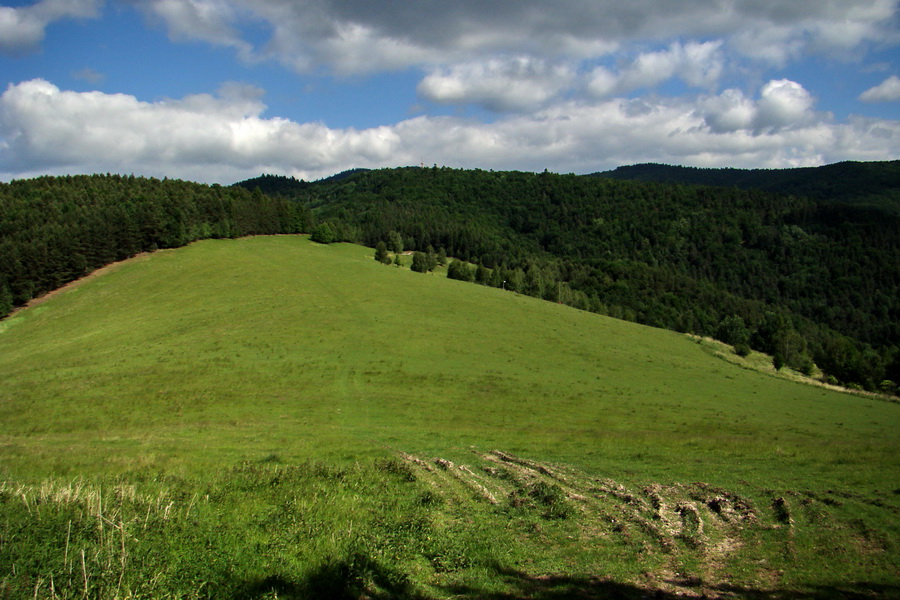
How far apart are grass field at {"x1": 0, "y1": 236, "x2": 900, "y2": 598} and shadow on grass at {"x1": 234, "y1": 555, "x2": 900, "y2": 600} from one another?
0.05 metres

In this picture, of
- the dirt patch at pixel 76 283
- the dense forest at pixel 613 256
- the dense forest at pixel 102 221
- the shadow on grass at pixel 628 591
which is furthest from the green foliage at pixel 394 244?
the shadow on grass at pixel 628 591

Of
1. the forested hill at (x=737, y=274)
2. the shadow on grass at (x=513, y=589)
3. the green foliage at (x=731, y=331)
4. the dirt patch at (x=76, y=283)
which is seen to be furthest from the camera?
the forested hill at (x=737, y=274)

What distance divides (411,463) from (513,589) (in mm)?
10235

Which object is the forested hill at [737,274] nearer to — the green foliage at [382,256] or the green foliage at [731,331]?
the green foliage at [731,331]

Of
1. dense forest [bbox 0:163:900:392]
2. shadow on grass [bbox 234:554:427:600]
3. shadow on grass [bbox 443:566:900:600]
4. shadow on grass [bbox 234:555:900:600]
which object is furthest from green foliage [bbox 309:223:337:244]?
shadow on grass [bbox 443:566:900:600]

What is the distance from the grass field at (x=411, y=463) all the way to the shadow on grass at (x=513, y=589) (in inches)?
2.0

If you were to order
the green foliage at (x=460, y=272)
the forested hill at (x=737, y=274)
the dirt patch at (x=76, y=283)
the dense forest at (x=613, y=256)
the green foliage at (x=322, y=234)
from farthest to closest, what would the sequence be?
the green foliage at (x=460, y=272)
the green foliage at (x=322, y=234)
the forested hill at (x=737, y=274)
the dense forest at (x=613, y=256)
the dirt patch at (x=76, y=283)

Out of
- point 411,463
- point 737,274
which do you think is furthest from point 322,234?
point 737,274

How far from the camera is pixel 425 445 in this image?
23078mm

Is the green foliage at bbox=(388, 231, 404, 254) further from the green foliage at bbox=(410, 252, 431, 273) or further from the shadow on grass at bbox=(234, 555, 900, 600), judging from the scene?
the shadow on grass at bbox=(234, 555, 900, 600)

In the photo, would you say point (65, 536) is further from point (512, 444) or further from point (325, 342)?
point (325, 342)

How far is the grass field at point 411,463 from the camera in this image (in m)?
8.13

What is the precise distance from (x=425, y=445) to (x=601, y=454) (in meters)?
8.12

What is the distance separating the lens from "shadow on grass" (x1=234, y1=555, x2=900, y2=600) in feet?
23.9
